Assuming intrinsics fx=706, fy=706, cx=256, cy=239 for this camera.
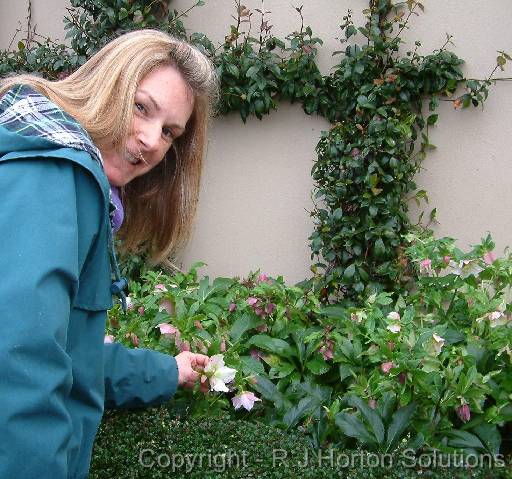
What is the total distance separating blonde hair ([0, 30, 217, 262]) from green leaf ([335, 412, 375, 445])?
707 mm

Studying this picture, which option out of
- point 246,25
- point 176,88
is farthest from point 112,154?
point 246,25

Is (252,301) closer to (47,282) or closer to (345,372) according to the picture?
(345,372)

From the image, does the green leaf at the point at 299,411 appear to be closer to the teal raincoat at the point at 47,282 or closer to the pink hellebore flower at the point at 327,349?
the pink hellebore flower at the point at 327,349

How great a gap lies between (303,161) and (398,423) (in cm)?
240

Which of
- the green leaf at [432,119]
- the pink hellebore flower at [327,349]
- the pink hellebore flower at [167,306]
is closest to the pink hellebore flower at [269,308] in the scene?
the pink hellebore flower at [327,349]

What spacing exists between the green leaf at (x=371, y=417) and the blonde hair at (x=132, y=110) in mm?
707

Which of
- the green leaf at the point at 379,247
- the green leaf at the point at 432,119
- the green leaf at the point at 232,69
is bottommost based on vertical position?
the green leaf at the point at 379,247

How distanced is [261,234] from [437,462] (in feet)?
8.40

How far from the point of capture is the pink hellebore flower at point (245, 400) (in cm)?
210

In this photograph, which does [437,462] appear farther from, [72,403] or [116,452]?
[72,403]

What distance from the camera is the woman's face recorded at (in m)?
1.55

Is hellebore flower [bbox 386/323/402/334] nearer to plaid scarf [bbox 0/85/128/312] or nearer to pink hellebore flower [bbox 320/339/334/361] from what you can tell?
pink hellebore flower [bbox 320/339/334/361]

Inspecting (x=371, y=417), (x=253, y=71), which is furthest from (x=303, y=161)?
(x=371, y=417)

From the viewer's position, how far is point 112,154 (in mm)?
1530
